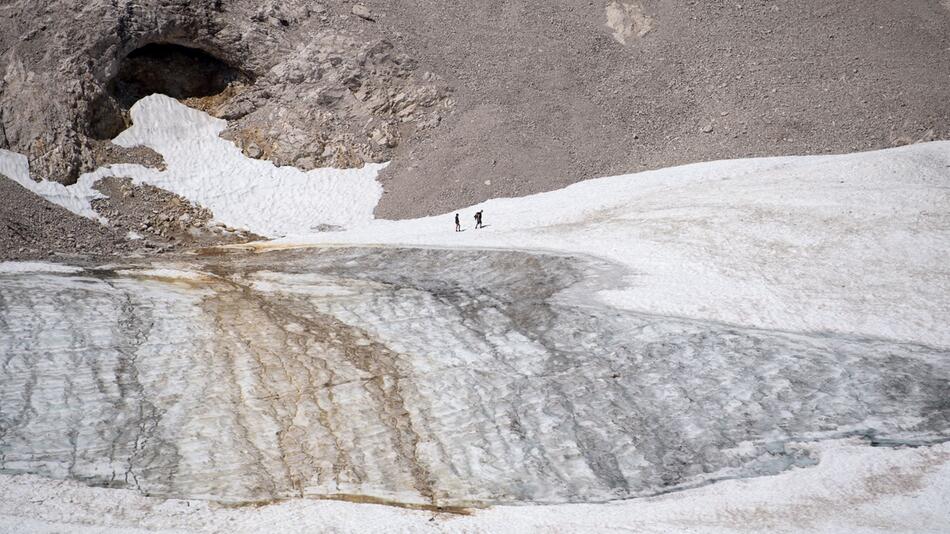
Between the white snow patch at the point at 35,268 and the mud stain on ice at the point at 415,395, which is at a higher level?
the white snow patch at the point at 35,268

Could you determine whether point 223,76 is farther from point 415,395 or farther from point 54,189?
point 415,395

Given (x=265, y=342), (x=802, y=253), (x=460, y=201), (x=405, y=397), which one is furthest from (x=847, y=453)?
(x=460, y=201)

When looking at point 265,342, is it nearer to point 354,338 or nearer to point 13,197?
point 354,338

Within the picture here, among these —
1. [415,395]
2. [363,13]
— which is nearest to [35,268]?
[415,395]

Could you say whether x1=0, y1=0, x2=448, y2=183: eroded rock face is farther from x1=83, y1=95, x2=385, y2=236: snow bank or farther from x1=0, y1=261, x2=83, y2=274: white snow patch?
x1=0, y1=261, x2=83, y2=274: white snow patch

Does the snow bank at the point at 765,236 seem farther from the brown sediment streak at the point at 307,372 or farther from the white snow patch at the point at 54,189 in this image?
the white snow patch at the point at 54,189

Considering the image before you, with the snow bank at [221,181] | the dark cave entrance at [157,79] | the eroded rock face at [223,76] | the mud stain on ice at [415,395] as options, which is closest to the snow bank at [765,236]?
the mud stain on ice at [415,395]

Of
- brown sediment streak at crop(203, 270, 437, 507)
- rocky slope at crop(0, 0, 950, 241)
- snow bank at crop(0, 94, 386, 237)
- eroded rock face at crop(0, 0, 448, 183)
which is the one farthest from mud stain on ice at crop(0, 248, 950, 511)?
eroded rock face at crop(0, 0, 448, 183)
